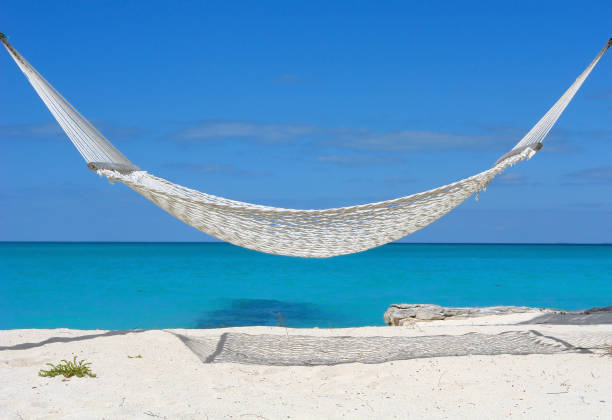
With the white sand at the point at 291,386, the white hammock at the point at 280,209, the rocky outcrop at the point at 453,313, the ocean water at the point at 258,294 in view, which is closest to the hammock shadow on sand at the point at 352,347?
the white sand at the point at 291,386

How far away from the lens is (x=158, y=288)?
10.7 meters

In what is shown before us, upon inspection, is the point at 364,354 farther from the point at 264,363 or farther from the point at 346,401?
the point at 346,401

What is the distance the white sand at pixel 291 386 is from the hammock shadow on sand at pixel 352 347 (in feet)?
0.25

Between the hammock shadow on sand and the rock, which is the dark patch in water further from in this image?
the hammock shadow on sand

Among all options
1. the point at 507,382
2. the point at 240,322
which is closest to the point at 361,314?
Result: the point at 240,322

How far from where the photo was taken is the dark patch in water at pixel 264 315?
21.2ft

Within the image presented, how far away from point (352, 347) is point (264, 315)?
14.5 feet

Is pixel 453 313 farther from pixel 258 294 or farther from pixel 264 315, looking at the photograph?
pixel 258 294

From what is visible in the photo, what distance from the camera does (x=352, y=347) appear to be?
279cm

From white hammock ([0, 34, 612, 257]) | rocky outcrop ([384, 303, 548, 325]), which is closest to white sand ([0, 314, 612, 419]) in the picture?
white hammock ([0, 34, 612, 257])

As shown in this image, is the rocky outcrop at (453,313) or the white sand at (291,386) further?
the rocky outcrop at (453,313)

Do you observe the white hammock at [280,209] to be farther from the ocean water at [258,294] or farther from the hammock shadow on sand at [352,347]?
the ocean water at [258,294]

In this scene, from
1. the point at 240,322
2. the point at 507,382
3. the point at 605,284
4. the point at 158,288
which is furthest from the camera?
the point at 605,284

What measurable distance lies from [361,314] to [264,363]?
5.28 metres
